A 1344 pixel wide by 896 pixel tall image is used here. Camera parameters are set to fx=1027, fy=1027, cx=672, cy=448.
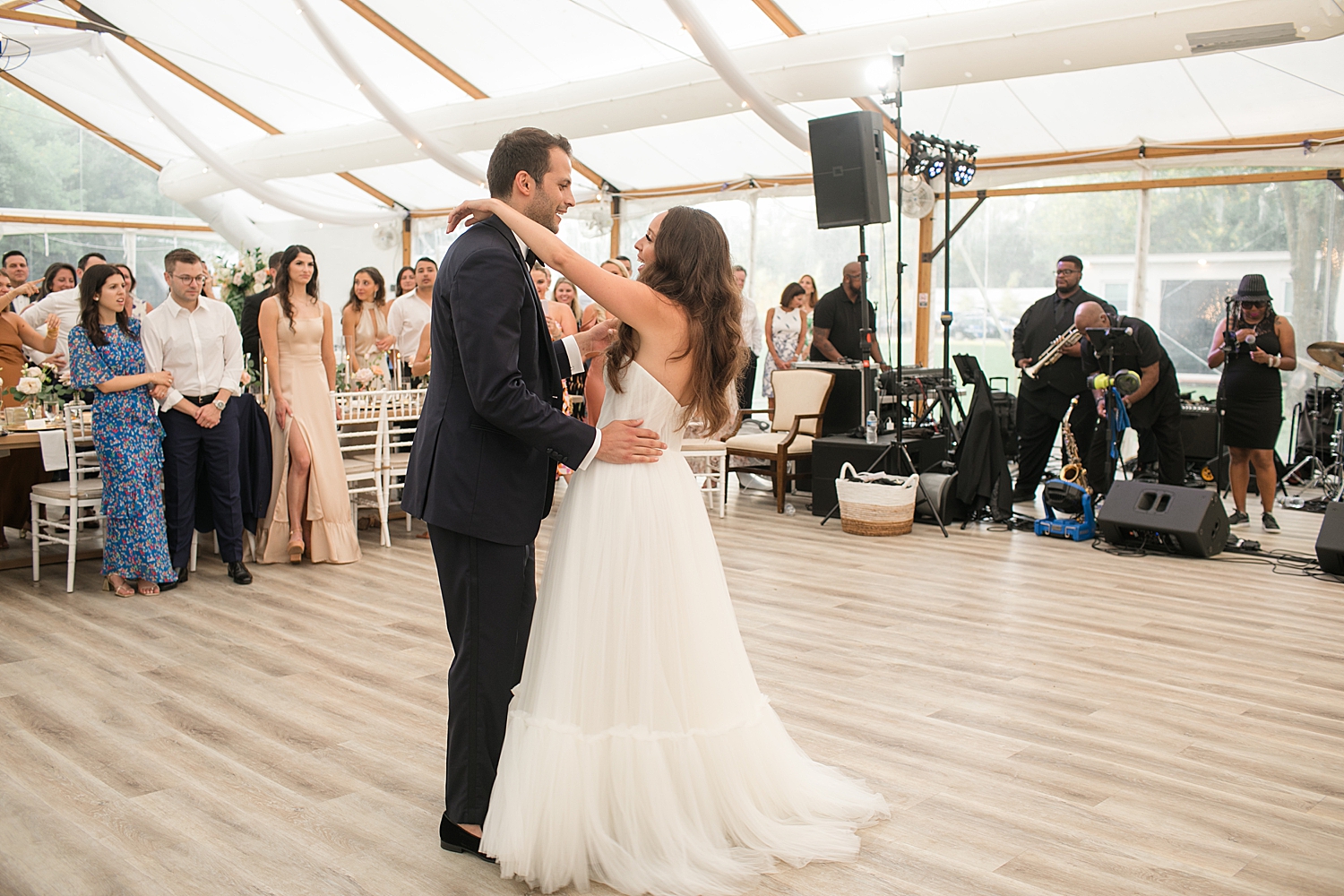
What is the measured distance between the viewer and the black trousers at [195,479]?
16.9 feet

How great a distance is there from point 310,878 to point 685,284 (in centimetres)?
160

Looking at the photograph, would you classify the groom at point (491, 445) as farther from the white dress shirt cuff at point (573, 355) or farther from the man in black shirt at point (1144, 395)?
the man in black shirt at point (1144, 395)

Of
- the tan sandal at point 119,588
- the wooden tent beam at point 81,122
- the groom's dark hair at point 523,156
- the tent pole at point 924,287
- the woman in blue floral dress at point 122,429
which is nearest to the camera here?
the groom's dark hair at point 523,156

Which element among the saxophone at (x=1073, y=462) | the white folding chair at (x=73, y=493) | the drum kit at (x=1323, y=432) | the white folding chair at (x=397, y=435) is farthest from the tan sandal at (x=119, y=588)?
the drum kit at (x=1323, y=432)

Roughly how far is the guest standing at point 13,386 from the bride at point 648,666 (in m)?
4.86

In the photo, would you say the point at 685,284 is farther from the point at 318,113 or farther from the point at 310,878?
the point at 318,113

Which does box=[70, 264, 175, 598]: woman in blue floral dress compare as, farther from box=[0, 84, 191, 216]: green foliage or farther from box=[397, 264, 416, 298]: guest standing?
box=[0, 84, 191, 216]: green foliage

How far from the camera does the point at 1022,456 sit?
25.8ft

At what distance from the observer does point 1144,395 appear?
22.6 feet

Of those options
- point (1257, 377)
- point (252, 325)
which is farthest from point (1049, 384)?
point (252, 325)

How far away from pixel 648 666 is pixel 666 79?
7779 mm

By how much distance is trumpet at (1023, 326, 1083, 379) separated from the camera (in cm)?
721

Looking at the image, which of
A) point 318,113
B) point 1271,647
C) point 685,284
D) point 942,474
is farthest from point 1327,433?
point 318,113

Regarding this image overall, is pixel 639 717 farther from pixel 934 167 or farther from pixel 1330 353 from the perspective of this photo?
pixel 1330 353
